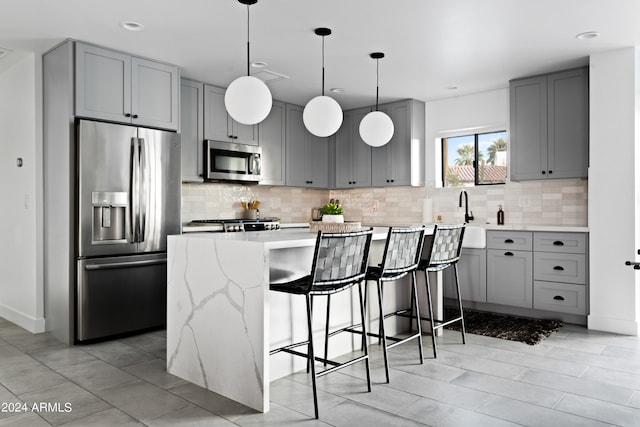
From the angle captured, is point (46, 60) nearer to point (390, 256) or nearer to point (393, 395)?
point (390, 256)

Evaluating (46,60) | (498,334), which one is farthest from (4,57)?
(498,334)

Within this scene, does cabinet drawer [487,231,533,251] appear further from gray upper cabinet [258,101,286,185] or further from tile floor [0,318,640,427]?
gray upper cabinet [258,101,286,185]

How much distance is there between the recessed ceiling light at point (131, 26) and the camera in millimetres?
3434

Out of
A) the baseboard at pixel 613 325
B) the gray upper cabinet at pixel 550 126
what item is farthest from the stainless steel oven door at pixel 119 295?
the baseboard at pixel 613 325

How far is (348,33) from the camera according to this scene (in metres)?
3.66

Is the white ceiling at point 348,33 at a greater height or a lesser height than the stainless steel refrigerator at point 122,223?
greater

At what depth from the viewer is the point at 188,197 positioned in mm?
5297

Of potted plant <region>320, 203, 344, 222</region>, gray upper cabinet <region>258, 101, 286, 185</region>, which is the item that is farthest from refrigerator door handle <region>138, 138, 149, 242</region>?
gray upper cabinet <region>258, 101, 286, 185</region>

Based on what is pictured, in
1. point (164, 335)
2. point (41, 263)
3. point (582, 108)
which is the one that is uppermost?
point (582, 108)

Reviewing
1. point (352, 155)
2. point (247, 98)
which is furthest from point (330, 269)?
point (352, 155)

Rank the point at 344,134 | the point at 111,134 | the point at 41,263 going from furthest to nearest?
the point at 344,134 → the point at 41,263 → the point at 111,134

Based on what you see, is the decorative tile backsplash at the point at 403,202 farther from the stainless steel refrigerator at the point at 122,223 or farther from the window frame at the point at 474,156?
the stainless steel refrigerator at the point at 122,223

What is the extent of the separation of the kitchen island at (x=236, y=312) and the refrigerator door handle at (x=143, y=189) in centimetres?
117

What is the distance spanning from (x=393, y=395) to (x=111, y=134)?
295 centimetres
